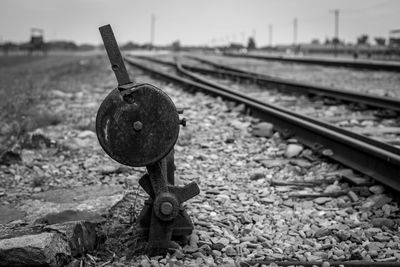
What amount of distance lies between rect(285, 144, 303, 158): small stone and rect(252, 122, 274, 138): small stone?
2.21 feet

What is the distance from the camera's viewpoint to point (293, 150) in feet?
15.9

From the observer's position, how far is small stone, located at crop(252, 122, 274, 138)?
5609 mm

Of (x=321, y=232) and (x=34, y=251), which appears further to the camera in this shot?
(x=321, y=232)

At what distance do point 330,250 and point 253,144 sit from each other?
8.28 feet

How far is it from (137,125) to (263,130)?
3306 mm

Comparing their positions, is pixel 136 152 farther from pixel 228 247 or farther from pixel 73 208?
pixel 73 208

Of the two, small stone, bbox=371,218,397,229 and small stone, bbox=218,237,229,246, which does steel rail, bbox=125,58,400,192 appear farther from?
small stone, bbox=218,237,229,246

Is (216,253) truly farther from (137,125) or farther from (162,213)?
(137,125)

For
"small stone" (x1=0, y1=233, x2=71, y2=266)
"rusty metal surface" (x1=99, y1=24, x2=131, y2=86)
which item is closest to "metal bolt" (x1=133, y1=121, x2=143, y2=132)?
"rusty metal surface" (x1=99, y1=24, x2=131, y2=86)

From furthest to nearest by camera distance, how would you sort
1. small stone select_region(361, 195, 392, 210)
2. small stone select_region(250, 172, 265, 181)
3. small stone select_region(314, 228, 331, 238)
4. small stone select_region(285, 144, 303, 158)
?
small stone select_region(285, 144, 303, 158) < small stone select_region(250, 172, 265, 181) < small stone select_region(361, 195, 392, 210) < small stone select_region(314, 228, 331, 238)

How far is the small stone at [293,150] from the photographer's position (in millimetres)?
4820

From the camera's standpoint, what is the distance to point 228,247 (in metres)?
2.90

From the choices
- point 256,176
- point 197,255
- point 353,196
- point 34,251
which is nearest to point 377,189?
point 353,196

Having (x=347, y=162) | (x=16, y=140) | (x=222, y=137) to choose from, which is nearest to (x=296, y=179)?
(x=347, y=162)
